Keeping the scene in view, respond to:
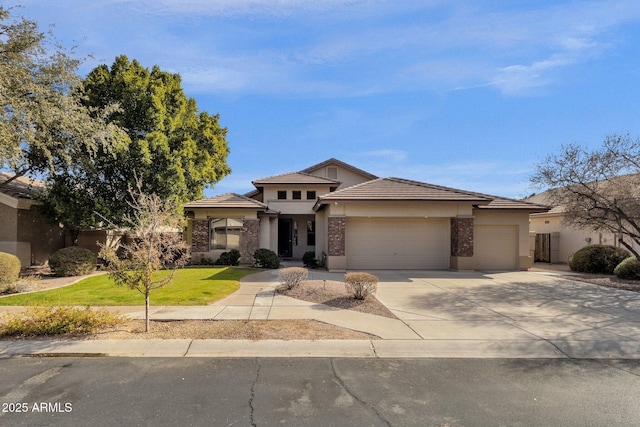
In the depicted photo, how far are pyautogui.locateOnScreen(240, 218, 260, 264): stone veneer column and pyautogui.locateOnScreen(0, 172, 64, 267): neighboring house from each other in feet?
32.1

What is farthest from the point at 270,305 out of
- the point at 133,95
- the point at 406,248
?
the point at 133,95

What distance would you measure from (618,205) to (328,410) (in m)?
16.5

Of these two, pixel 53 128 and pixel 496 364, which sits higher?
pixel 53 128

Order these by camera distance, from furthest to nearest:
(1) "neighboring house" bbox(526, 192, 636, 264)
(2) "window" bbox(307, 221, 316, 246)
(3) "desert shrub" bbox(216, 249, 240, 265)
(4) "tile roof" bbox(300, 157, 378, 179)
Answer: (4) "tile roof" bbox(300, 157, 378, 179) < (2) "window" bbox(307, 221, 316, 246) < (1) "neighboring house" bbox(526, 192, 636, 264) < (3) "desert shrub" bbox(216, 249, 240, 265)

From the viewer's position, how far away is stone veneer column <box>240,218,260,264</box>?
64.3ft

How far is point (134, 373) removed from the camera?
5230mm

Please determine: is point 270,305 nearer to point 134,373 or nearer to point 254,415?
point 134,373

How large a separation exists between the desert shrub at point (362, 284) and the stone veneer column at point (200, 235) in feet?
40.8

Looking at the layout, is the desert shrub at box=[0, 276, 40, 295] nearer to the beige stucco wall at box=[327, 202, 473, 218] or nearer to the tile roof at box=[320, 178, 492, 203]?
the tile roof at box=[320, 178, 492, 203]

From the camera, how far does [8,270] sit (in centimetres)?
1202

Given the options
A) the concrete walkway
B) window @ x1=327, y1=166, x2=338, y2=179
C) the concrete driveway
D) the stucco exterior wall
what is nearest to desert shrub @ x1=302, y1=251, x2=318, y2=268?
the concrete driveway

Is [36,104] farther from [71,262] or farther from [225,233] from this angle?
[225,233]

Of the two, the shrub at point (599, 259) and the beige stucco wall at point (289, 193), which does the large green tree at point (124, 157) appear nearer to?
the beige stucco wall at point (289, 193)

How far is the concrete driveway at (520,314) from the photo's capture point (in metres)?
6.64
